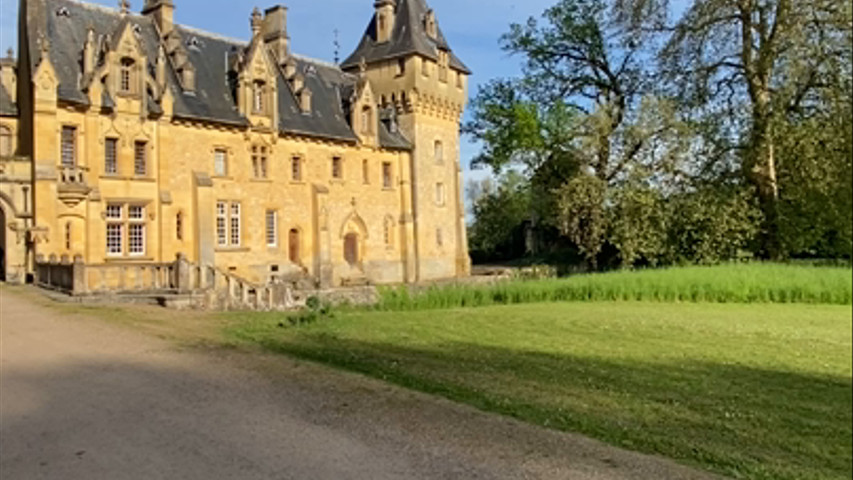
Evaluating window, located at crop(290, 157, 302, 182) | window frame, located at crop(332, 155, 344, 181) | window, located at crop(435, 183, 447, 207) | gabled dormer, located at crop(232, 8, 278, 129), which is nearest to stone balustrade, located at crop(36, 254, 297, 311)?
gabled dormer, located at crop(232, 8, 278, 129)

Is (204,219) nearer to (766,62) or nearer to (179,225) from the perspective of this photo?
(179,225)

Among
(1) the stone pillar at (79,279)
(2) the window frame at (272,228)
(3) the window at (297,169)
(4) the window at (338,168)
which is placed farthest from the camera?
(4) the window at (338,168)

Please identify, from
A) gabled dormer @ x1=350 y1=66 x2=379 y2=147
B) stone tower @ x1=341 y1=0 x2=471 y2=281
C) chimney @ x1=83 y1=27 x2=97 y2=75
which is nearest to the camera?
chimney @ x1=83 y1=27 x2=97 y2=75

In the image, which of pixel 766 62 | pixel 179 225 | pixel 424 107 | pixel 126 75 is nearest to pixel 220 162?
pixel 179 225

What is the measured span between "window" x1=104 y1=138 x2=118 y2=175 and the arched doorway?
1388 cm

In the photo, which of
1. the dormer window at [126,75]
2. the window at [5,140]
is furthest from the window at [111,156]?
the window at [5,140]

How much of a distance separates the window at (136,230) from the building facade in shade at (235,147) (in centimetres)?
6

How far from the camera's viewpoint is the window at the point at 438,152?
158 feet

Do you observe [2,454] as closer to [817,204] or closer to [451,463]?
[451,463]

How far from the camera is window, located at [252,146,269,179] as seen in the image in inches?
1496

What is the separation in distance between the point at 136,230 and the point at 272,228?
762cm

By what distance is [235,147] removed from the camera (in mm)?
37031

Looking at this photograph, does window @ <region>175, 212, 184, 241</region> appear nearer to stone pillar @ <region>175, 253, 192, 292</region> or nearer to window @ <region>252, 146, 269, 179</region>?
window @ <region>252, 146, 269, 179</region>

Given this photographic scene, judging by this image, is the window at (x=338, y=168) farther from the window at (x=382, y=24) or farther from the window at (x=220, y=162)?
the window at (x=382, y=24)
